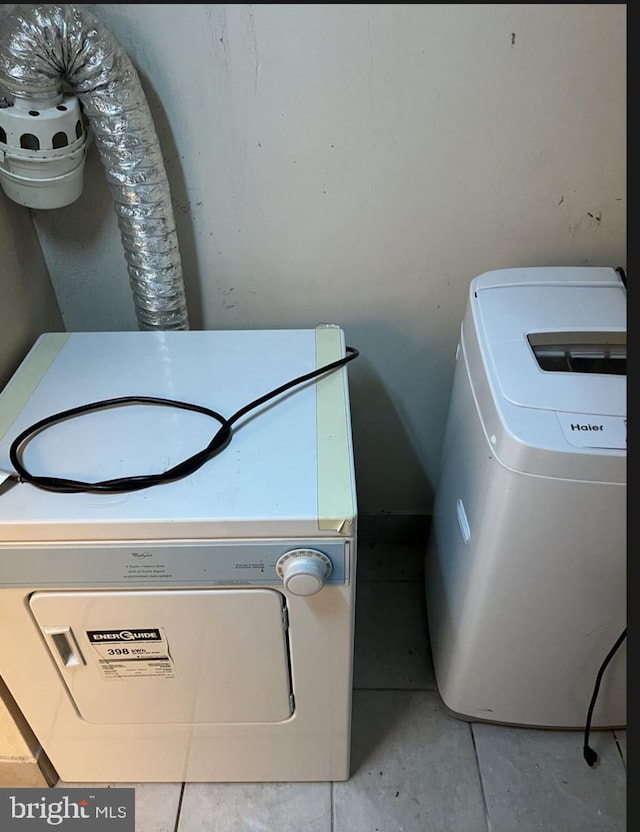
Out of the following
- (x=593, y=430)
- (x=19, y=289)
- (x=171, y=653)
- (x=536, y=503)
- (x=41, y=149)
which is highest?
(x=41, y=149)

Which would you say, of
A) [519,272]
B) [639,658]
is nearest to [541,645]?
[639,658]

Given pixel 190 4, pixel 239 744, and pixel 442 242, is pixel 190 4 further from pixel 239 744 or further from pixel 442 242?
pixel 239 744

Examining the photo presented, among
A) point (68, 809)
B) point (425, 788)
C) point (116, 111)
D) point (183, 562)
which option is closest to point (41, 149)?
point (116, 111)

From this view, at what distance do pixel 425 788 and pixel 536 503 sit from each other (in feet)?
2.17

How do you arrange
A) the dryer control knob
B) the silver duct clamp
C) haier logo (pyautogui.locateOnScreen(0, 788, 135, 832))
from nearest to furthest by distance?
the dryer control knob < the silver duct clamp < haier logo (pyautogui.locateOnScreen(0, 788, 135, 832))

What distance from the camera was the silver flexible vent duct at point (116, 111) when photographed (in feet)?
2.81

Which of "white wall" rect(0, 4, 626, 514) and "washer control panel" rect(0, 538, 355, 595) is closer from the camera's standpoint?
"washer control panel" rect(0, 538, 355, 595)

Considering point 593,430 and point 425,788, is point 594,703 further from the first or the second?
point 593,430

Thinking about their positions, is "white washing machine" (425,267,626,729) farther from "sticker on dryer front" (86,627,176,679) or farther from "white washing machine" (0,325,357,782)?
"sticker on dryer front" (86,627,176,679)

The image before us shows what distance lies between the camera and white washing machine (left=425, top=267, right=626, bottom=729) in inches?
32.3

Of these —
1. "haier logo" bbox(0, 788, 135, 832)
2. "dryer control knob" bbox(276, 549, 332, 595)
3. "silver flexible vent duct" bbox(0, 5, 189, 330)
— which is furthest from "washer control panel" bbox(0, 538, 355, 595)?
"haier logo" bbox(0, 788, 135, 832)

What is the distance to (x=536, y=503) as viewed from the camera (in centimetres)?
85

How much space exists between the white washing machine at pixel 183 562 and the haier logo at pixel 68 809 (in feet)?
0.17

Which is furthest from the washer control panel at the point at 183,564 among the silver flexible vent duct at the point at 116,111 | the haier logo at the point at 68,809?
the haier logo at the point at 68,809
